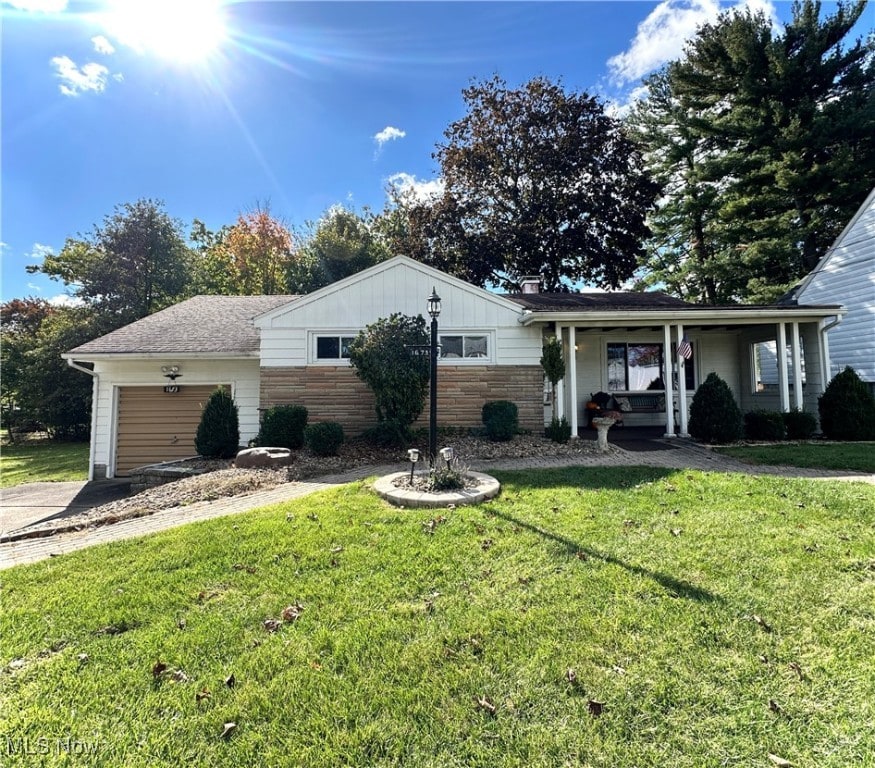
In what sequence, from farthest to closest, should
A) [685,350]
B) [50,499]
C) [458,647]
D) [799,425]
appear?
[685,350] → [799,425] → [50,499] → [458,647]

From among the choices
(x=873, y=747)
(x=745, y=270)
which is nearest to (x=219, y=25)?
(x=873, y=747)

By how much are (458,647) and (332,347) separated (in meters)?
9.07

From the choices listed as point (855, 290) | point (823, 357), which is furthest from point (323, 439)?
point (855, 290)

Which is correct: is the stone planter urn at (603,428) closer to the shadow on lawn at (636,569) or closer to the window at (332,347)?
the shadow on lawn at (636,569)

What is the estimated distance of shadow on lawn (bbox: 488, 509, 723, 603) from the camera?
2986mm

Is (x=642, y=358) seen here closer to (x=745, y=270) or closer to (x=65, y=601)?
(x=745, y=270)

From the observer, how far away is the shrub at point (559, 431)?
990cm

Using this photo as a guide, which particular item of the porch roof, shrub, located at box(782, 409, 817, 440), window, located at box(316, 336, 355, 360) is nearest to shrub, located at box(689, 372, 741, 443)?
shrub, located at box(782, 409, 817, 440)

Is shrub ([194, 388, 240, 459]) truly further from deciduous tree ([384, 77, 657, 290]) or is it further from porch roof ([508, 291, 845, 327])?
deciduous tree ([384, 77, 657, 290])

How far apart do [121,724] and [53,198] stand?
2014cm

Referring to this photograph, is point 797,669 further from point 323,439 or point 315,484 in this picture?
point 323,439

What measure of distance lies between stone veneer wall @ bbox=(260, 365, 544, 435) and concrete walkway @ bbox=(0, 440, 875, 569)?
2.36m

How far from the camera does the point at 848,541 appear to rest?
3.82 metres

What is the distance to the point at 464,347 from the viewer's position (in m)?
10.8
